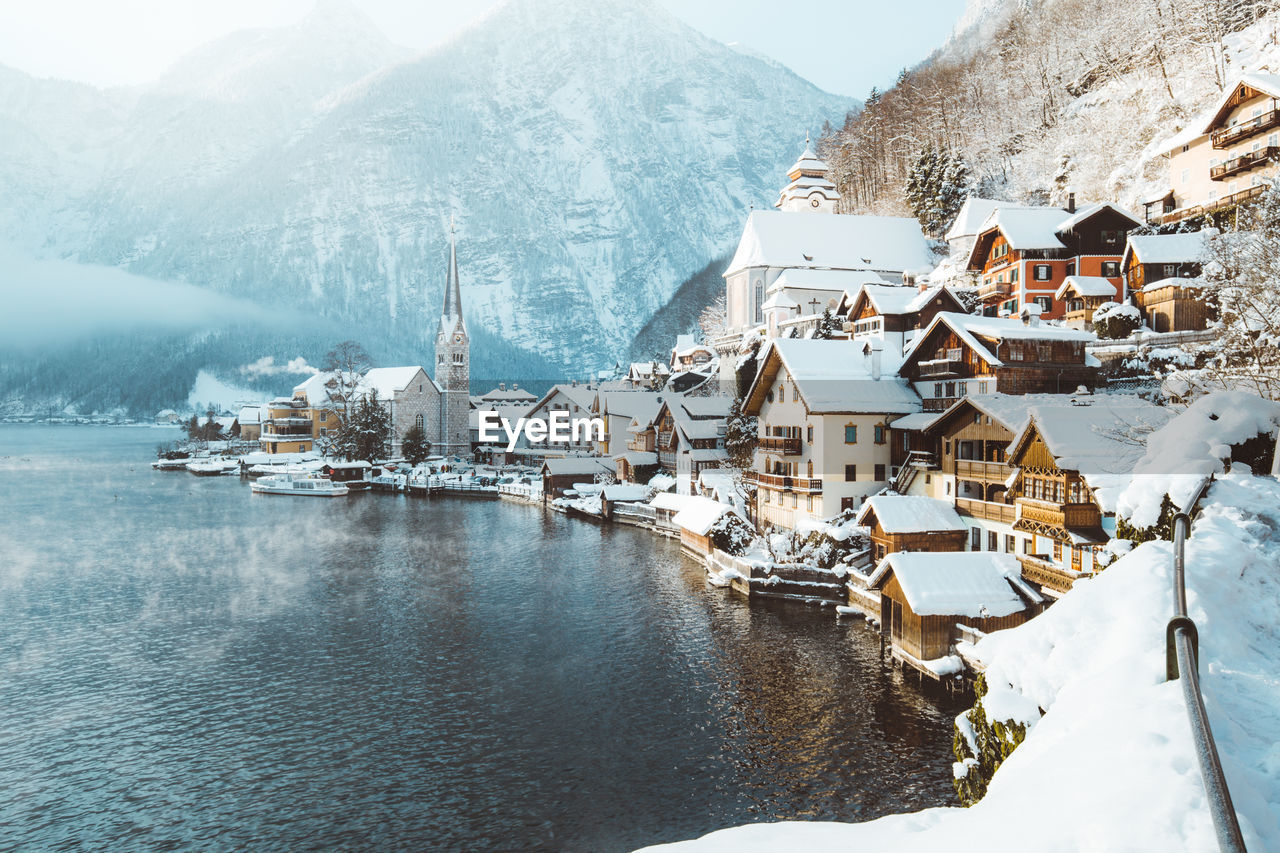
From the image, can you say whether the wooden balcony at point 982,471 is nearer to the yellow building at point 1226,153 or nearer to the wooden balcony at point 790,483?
the wooden balcony at point 790,483

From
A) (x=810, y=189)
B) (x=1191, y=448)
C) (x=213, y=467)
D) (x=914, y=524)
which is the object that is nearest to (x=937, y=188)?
(x=810, y=189)

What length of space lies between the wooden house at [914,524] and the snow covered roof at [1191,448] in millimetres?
17897

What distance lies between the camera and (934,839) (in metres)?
7.42

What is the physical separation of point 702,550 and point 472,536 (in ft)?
62.1

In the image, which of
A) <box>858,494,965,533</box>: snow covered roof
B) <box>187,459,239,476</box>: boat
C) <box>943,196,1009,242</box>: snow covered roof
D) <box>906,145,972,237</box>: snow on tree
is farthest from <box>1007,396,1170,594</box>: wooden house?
<box>187,459,239,476</box>: boat

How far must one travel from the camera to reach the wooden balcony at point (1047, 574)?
78.5ft

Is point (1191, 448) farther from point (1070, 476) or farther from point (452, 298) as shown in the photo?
point (452, 298)

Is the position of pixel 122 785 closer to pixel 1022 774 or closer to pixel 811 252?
pixel 1022 774

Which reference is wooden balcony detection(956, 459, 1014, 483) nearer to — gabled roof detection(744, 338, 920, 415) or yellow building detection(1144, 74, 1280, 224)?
gabled roof detection(744, 338, 920, 415)

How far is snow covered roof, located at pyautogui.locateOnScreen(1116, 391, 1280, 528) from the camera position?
11.1 metres

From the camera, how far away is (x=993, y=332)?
111 feet

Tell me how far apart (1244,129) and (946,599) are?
113 feet

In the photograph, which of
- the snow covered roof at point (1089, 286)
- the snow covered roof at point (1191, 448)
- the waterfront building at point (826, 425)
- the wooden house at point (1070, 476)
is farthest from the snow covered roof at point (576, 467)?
the snow covered roof at point (1191, 448)

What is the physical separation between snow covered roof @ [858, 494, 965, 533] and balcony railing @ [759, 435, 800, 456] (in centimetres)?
702
